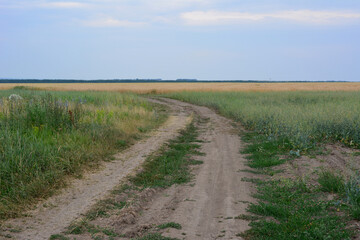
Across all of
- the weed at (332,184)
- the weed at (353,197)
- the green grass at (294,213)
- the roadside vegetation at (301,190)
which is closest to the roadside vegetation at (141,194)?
the green grass at (294,213)

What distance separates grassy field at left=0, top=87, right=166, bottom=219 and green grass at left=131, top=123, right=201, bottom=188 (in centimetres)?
127

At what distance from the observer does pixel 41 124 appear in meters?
9.71

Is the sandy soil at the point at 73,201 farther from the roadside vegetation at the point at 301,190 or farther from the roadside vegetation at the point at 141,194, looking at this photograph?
the roadside vegetation at the point at 301,190

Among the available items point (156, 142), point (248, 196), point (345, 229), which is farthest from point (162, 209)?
point (156, 142)

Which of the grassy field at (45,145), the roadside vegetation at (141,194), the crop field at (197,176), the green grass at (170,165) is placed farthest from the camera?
the green grass at (170,165)

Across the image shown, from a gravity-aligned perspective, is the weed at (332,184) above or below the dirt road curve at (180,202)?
above

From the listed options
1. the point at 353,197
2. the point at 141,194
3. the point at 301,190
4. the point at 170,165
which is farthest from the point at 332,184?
the point at 170,165

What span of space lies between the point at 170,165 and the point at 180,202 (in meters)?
2.66

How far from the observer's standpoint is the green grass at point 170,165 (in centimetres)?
702

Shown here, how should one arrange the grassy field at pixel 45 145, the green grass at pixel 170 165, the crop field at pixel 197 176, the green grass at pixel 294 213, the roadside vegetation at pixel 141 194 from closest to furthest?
the green grass at pixel 294 213
the roadside vegetation at pixel 141 194
the crop field at pixel 197 176
the grassy field at pixel 45 145
the green grass at pixel 170 165

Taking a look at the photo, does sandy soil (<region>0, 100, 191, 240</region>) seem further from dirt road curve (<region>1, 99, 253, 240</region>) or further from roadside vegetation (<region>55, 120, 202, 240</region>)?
roadside vegetation (<region>55, 120, 202, 240</region>)

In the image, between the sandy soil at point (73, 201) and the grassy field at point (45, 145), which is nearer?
the sandy soil at point (73, 201)

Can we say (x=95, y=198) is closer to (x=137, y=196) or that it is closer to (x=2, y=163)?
(x=137, y=196)

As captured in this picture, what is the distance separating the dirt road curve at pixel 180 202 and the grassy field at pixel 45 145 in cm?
39
